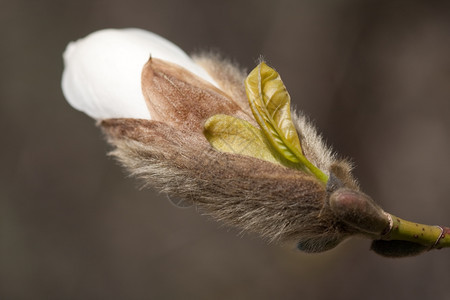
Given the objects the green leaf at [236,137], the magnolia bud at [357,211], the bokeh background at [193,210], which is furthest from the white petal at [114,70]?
the bokeh background at [193,210]

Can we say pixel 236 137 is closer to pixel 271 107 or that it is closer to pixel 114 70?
pixel 271 107

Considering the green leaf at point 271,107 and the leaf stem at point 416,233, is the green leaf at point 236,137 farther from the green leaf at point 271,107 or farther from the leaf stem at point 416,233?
the leaf stem at point 416,233

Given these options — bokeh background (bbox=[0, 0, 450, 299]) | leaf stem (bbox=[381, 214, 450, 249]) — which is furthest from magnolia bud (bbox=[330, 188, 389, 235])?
bokeh background (bbox=[0, 0, 450, 299])

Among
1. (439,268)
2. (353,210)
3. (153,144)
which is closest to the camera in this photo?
(353,210)

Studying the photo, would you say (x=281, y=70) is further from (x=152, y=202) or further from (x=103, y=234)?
(x=103, y=234)

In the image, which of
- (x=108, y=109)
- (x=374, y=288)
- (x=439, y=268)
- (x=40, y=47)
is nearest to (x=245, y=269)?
(x=374, y=288)

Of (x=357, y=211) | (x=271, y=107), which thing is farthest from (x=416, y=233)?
(x=271, y=107)
